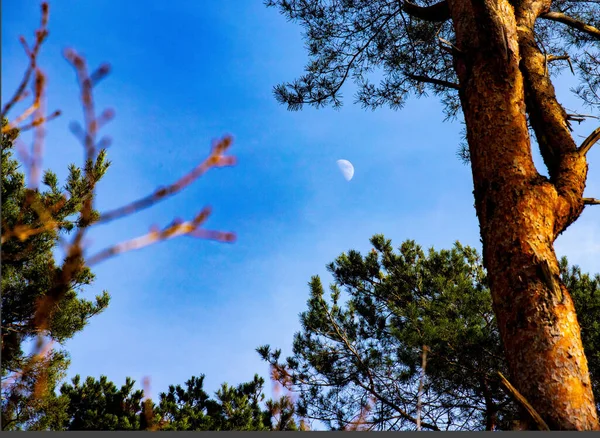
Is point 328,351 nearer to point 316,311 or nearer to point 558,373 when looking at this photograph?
point 316,311

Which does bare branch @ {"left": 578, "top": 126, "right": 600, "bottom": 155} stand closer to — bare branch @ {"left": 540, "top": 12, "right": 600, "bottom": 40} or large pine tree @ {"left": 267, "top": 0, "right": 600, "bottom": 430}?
large pine tree @ {"left": 267, "top": 0, "right": 600, "bottom": 430}

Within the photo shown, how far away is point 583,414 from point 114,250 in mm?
1746

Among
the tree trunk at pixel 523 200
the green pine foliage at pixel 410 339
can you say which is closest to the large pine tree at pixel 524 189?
the tree trunk at pixel 523 200

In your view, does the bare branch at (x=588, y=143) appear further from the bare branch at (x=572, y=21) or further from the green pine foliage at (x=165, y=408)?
the green pine foliage at (x=165, y=408)

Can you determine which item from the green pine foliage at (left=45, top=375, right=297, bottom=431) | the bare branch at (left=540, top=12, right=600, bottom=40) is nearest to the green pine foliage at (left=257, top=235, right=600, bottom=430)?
the green pine foliage at (left=45, top=375, right=297, bottom=431)

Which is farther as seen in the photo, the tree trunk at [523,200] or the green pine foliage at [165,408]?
the green pine foliage at [165,408]

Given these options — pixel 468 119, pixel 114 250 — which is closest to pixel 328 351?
pixel 468 119

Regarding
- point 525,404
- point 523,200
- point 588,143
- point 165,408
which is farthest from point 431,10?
point 165,408

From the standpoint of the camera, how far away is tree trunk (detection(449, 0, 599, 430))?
183 cm

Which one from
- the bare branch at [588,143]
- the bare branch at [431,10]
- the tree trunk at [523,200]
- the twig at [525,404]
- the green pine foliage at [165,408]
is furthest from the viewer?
the green pine foliage at [165,408]

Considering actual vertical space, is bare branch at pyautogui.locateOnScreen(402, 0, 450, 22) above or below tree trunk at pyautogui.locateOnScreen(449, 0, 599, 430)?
above

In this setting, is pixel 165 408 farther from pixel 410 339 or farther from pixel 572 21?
pixel 572 21

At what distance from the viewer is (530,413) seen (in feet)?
5.66

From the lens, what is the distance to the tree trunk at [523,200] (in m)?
1.83
